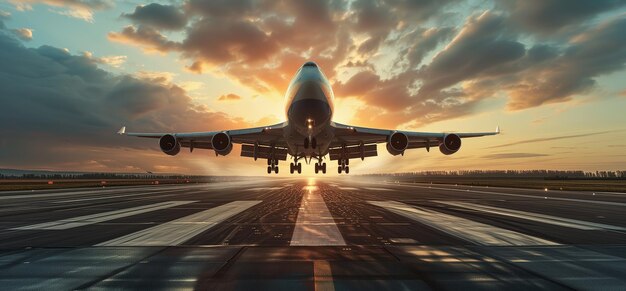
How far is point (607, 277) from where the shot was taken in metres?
4.52

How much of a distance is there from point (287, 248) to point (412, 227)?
4186mm

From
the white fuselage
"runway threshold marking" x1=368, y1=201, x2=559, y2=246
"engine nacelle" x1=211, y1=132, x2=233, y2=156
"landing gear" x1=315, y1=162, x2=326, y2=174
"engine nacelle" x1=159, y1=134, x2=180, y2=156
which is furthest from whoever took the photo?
"landing gear" x1=315, y1=162, x2=326, y2=174

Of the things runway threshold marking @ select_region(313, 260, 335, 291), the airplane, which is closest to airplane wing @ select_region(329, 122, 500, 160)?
the airplane


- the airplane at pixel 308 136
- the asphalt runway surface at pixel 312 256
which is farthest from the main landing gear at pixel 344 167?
the asphalt runway surface at pixel 312 256

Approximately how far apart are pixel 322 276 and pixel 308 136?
17.9 meters

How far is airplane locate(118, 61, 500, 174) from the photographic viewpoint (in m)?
18.6

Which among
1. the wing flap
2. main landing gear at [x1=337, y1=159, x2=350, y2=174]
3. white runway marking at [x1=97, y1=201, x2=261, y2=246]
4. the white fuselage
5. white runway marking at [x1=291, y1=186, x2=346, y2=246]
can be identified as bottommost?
white runway marking at [x1=291, y1=186, x2=346, y2=246]

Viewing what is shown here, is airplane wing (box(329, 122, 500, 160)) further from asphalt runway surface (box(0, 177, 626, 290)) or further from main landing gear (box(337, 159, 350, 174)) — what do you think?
asphalt runway surface (box(0, 177, 626, 290))

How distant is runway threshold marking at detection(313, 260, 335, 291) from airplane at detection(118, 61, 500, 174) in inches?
541

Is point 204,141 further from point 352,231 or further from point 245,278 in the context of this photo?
point 245,278

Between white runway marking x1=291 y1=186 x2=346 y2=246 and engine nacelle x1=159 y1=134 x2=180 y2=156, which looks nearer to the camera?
white runway marking x1=291 y1=186 x2=346 y2=246

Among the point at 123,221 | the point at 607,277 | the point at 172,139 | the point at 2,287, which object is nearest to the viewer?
the point at 2,287

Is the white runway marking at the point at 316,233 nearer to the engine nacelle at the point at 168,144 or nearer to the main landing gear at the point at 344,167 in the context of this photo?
the engine nacelle at the point at 168,144

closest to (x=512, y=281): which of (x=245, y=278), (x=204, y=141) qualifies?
(x=245, y=278)
